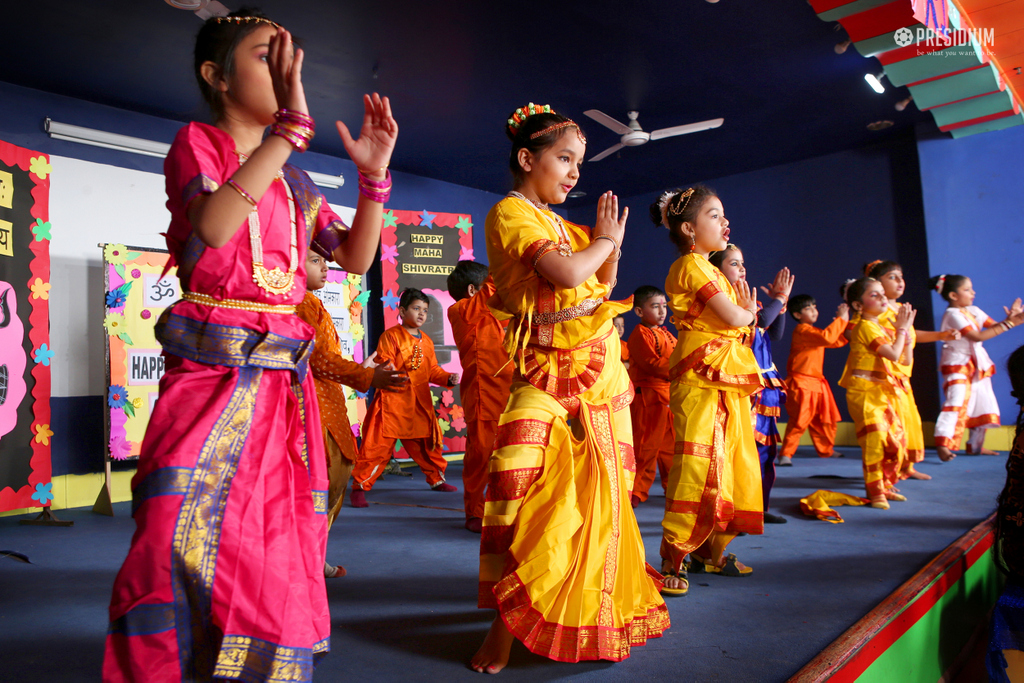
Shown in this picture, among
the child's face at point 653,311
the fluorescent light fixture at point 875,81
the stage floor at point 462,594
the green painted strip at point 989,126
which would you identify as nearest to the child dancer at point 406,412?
the stage floor at point 462,594

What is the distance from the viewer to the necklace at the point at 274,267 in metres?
1.12

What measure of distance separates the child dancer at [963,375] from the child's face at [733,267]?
408 centimetres

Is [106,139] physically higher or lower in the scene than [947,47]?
lower

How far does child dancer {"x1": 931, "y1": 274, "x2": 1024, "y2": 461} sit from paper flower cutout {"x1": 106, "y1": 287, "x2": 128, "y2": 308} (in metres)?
6.76

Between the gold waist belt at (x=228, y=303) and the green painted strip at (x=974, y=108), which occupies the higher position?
the green painted strip at (x=974, y=108)

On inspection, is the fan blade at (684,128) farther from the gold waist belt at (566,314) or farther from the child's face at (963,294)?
the gold waist belt at (566,314)

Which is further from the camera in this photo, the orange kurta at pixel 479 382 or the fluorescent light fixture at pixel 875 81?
the fluorescent light fixture at pixel 875 81

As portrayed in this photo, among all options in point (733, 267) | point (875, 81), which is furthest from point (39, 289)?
point (875, 81)

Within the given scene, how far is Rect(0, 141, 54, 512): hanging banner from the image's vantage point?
3.87m

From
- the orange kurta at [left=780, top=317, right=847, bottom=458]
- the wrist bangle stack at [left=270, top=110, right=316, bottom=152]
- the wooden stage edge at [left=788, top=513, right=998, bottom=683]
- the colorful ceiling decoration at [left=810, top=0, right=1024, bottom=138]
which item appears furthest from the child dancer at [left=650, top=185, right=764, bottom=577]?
the orange kurta at [left=780, top=317, right=847, bottom=458]

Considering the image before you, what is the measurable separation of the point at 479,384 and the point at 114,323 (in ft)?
9.59

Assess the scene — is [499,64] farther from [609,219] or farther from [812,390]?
[812,390]

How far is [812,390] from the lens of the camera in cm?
644

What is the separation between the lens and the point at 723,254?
3.10m
